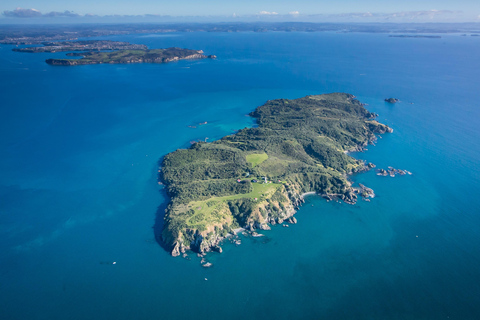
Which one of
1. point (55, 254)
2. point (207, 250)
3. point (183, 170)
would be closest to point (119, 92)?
point (183, 170)

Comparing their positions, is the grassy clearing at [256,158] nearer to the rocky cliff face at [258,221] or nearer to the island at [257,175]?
the island at [257,175]

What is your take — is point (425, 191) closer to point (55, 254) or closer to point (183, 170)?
point (183, 170)

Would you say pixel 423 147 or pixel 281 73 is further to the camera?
pixel 281 73

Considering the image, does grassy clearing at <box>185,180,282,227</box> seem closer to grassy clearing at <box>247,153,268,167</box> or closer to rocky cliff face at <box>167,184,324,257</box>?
rocky cliff face at <box>167,184,324,257</box>

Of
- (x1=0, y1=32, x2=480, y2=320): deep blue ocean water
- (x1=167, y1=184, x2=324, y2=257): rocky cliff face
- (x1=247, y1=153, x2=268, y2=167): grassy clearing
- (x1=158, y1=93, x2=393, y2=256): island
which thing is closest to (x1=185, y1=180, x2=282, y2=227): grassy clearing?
(x1=158, y1=93, x2=393, y2=256): island

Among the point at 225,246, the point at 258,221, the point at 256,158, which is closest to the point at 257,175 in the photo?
the point at 256,158
